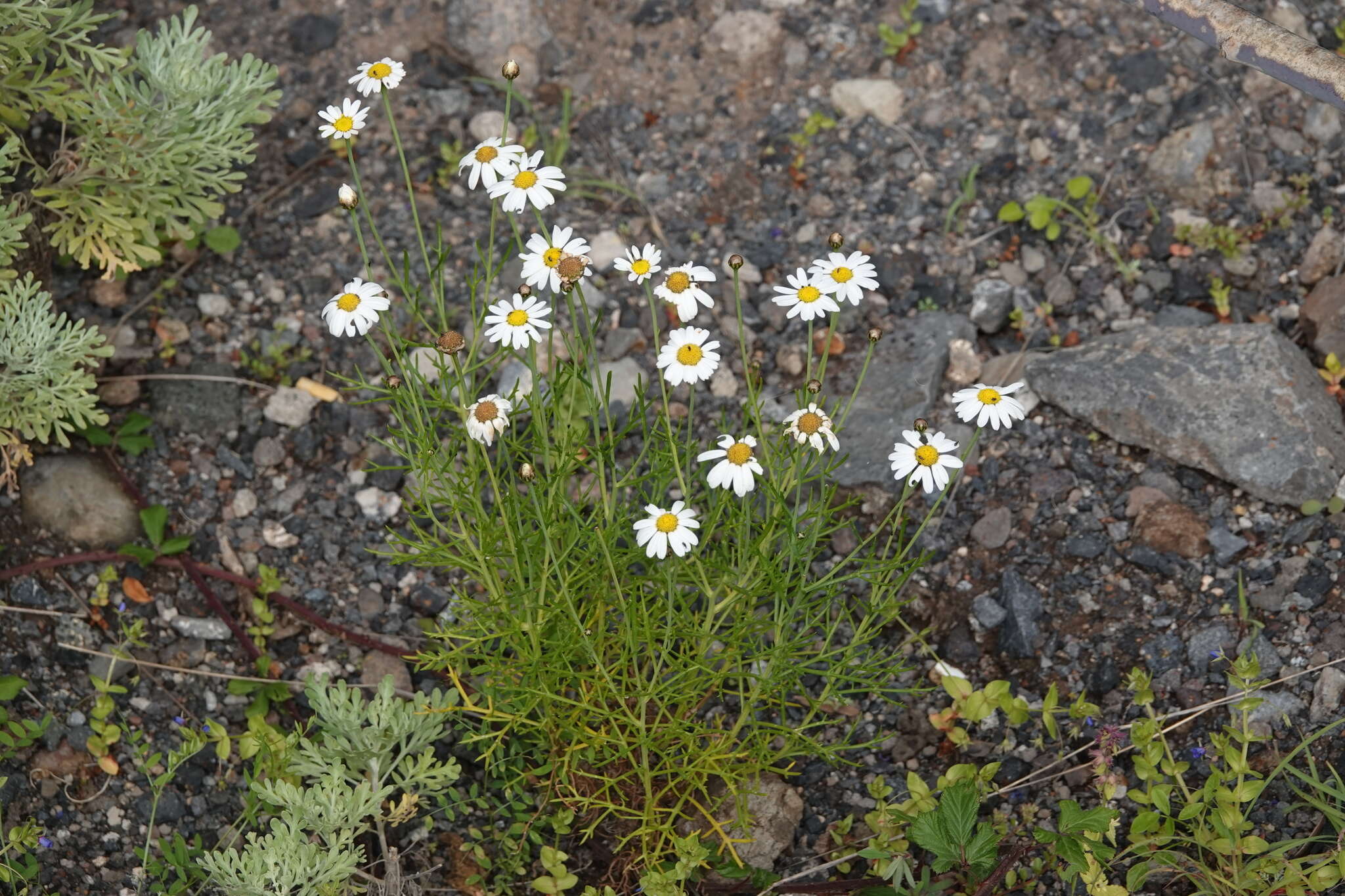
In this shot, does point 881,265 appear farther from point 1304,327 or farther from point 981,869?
point 981,869

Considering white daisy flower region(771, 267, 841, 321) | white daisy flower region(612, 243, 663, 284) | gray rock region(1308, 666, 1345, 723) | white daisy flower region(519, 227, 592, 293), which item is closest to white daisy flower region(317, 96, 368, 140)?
white daisy flower region(519, 227, 592, 293)

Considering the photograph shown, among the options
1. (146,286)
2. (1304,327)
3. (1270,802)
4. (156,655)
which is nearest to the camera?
(1270,802)

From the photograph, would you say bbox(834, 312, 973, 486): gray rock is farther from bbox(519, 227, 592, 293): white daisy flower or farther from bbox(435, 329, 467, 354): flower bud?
bbox(435, 329, 467, 354): flower bud

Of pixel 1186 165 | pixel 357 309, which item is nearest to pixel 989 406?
pixel 357 309

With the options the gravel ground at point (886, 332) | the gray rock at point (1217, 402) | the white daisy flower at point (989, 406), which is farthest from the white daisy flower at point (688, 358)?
the gray rock at point (1217, 402)

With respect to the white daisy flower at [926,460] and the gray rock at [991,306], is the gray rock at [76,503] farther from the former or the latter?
the gray rock at [991,306]

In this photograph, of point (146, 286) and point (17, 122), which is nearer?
point (17, 122)

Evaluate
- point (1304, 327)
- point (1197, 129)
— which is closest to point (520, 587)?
point (1304, 327)

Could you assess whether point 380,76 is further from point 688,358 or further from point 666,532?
point 666,532
